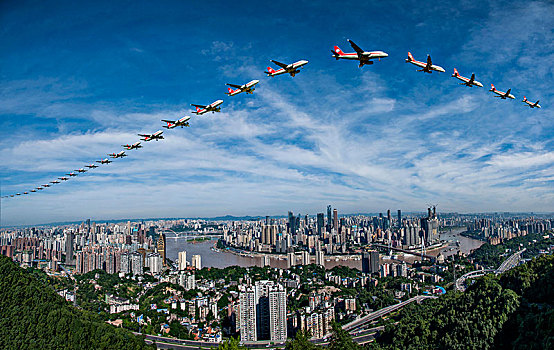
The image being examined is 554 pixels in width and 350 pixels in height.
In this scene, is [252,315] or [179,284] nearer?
A: [252,315]

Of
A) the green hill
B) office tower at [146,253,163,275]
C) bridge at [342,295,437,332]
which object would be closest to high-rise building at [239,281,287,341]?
bridge at [342,295,437,332]

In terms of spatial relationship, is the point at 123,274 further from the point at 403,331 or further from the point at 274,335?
the point at 403,331

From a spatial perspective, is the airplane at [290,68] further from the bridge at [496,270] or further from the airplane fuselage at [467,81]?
the bridge at [496,270]

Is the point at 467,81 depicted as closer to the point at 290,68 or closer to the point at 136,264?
the point at 290,68

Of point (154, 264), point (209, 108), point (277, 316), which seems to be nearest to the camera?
point (209, 108)

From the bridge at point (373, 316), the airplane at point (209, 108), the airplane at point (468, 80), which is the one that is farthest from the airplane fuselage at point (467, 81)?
the bridge at point (373, 316)

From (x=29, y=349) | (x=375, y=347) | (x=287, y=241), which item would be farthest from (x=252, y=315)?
(x=287, y=241)

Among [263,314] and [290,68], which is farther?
[263,314]

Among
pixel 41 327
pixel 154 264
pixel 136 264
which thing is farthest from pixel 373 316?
pixel 136 264
